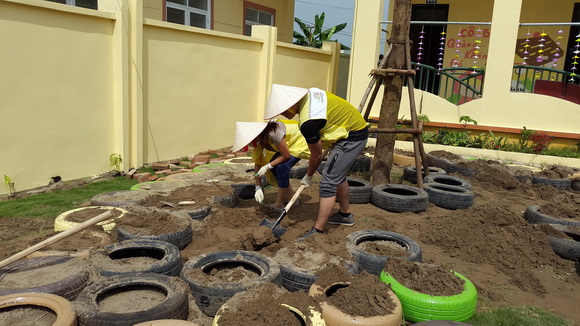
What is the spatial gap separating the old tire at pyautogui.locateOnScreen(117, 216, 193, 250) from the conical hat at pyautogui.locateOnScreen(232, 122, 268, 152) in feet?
3.30

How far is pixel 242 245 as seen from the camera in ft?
13.8

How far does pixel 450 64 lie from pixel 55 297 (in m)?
13.2

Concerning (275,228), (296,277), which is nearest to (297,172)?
(275,228)

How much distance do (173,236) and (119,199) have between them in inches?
61.6

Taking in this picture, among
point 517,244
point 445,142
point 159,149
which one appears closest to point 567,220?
point 517,244

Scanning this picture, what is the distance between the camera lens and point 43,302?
2.80 metres

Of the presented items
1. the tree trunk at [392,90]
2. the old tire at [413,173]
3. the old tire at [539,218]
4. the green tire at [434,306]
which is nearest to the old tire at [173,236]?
the green tire at [434,306]

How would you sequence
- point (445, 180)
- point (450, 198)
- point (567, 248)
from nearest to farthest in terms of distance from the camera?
point (567, 248) < point (450, 198) < point (445, 180)

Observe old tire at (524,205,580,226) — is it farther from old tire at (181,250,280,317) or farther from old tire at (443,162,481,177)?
old tire at (181,250,280,317)

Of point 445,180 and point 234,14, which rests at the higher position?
point 234,14

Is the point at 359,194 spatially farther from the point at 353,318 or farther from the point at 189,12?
the point at 189,12

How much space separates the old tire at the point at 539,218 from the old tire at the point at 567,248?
651 mm

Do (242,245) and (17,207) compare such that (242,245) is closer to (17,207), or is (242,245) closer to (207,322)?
(207,322)

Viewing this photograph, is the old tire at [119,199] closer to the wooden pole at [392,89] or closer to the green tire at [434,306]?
the green tire at [434,306]
